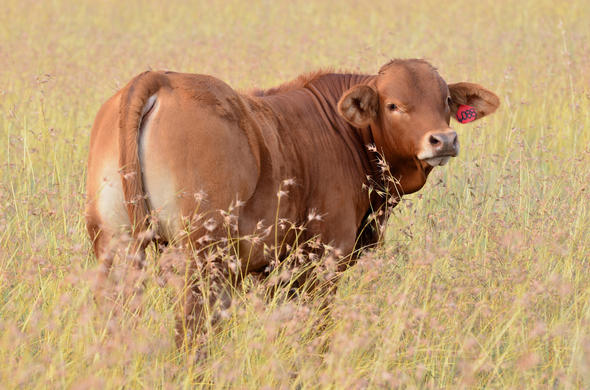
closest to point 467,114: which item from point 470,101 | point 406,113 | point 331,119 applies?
point 470,101

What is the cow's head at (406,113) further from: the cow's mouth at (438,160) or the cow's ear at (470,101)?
the cow's ear at (470,101)

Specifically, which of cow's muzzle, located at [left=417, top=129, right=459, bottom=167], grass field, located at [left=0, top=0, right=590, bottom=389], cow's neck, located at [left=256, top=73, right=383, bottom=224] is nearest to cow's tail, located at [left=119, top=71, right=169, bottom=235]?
grass field, located at [left=0, top=0, right=590, bottom=389]

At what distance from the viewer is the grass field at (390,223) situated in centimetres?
307

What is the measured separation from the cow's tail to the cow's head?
1.27 meters

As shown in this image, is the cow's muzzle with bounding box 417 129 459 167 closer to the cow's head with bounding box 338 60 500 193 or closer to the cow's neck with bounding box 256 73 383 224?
the cow's head with bounding box 338 60 500 193

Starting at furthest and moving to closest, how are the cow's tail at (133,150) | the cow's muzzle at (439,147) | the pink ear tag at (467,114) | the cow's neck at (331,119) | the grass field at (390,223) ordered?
the pink ear tag at (467,114) → the cow's neck at (331,119) → the cow's muzzle at (439,147) → the cow's tail at (133,150) → the grass field at (390,223)

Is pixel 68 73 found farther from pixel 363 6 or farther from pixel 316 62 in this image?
pixel 363 6

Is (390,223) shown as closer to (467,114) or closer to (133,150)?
(467,114)

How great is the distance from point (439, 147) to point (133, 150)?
5.34 feet

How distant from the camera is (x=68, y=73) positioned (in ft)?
30.5

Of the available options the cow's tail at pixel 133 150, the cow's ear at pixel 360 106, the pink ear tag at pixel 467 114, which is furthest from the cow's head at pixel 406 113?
the cow's tail at pixel 133 150

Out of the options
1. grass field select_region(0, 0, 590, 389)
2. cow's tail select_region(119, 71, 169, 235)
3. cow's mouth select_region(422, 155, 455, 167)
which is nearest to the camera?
grass field select_region(0, 0, 590, 389)

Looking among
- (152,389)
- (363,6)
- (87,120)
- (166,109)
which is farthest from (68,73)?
(363,6)

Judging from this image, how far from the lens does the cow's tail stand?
3.24 m
